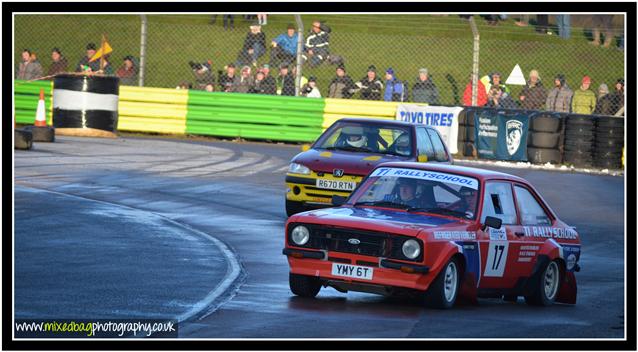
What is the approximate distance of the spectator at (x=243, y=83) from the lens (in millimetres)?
30453

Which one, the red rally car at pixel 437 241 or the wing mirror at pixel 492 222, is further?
the wing mirror at pixel 492 222

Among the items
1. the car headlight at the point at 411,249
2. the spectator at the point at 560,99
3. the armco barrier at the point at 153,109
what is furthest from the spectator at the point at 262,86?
the car headlight at the point at 411,249

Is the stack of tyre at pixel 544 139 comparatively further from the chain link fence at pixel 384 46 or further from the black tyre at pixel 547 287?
the black tyre at pixel 547 287

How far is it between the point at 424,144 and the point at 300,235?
7.43 metres

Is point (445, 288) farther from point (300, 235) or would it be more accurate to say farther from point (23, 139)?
point (23, 139)

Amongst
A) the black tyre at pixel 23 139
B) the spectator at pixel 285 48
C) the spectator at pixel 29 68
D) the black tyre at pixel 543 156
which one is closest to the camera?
the black tyre at pixel 23 139

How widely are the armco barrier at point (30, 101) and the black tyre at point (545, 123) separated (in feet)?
37.9

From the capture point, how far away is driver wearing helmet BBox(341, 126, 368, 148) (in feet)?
57.1

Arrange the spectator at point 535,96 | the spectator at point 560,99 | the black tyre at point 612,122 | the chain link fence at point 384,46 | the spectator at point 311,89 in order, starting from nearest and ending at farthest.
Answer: the black tyre at point 612,122 < the spectator at point 560,99 < the spectator at point 535,96 < the spectator at point 311,89 < the chain link fence at point 384,46

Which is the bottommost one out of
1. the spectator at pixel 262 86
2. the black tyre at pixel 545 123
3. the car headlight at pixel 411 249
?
the car headlight at pixel 411 249

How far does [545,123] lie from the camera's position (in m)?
27.7

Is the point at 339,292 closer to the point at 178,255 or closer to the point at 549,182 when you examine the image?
the point at 178,255

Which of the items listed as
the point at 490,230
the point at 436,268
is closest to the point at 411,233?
the point at 436,268

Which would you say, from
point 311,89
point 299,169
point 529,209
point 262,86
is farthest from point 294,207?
point 262,86
